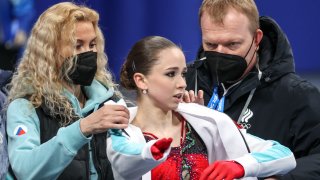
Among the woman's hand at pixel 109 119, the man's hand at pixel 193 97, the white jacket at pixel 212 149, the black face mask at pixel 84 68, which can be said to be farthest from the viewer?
the black face mask at pixel 84 68

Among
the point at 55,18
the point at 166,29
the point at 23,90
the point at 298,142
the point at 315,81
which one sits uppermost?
the point at 55,18

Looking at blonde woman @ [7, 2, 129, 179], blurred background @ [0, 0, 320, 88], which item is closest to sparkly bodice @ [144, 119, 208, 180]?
blonde woman @ [7, 2, 129, 179]

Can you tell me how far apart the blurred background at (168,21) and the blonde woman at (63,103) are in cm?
297

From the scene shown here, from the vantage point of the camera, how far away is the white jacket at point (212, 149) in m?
2.66

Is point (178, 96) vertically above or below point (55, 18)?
below

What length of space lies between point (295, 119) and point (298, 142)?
0.34ft

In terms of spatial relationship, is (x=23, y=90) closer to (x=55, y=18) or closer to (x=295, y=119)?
(x=55, y=18)

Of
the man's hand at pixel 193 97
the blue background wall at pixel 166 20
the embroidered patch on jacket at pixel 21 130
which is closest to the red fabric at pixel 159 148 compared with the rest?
the man's hand at pixel 193 97

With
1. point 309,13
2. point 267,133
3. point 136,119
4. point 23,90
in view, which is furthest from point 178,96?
point 309,13

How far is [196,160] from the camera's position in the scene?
295 cm

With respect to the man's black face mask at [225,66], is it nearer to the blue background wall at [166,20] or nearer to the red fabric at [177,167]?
the red fabric at [177,167]

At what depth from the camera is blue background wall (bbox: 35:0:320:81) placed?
21.9 feet

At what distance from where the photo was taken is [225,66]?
10.7 ft

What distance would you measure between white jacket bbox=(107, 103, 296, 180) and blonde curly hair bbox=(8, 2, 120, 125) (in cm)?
40
